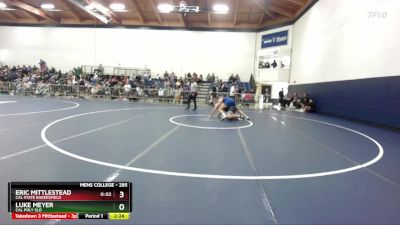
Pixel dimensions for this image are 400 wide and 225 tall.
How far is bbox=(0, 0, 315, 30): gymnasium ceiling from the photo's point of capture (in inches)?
928

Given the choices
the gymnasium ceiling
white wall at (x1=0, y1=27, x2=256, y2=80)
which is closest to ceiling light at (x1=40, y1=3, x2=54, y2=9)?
the gymnasium ceiling

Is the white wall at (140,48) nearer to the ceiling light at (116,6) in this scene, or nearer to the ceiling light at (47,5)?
the ceiling light at (116,6)

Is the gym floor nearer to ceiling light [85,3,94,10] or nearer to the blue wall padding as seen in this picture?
the blue wall padding

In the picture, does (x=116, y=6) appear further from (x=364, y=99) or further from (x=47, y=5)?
(x=364, y=99)

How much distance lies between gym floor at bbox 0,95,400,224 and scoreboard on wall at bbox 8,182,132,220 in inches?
5.8

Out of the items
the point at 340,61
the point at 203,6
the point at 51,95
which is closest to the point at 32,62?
Result: the point at 51,95

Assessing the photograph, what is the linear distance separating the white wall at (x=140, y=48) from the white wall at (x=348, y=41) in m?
7.80

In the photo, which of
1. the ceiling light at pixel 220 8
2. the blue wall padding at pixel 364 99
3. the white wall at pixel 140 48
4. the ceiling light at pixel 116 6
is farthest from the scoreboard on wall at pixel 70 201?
the white wall at pixel 140 48

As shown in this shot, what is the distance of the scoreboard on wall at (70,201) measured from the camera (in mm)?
2455

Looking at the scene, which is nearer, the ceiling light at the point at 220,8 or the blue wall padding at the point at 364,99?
the blue wall padding at the point at 364,99

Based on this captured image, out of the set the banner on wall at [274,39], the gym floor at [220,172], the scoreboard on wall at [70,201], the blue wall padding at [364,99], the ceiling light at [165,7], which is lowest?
the gym floor at [220,172]

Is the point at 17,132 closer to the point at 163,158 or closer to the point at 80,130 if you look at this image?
the point at 80,130

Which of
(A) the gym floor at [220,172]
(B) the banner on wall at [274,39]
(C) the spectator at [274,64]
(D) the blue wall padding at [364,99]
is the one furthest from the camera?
(C) the spectator at [274,64]

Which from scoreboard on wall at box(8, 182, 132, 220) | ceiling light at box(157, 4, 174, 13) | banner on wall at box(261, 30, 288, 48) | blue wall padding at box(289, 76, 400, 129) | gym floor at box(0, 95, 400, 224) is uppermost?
ceiling light at box(157, 4, 174, 13)
